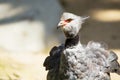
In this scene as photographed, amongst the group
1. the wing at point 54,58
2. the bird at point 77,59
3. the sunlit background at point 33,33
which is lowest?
the bird at point 77,59

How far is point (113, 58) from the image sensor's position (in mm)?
3150

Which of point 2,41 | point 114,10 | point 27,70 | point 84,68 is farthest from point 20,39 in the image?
point 84,68

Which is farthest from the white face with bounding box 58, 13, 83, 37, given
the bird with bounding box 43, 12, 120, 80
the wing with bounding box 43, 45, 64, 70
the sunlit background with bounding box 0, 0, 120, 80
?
the sunlit background with bounding box 0, 0, 120, 80

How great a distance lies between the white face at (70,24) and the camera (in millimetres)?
2732

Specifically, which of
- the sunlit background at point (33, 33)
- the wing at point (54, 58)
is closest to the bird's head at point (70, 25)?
the wing at point (54, 58)

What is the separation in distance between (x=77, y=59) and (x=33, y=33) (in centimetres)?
220

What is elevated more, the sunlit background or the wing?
the sunlit background

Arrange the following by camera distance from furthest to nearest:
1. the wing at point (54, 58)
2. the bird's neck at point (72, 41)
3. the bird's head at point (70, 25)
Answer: the wing at point (54, 58)
the bird's neck at point (72, 41)
the bird's head at point (70, 25)

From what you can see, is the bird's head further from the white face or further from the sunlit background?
the sunlit background

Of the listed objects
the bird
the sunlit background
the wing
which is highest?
the sunlit background

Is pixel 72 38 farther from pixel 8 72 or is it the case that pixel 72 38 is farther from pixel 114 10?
pixel 114 10

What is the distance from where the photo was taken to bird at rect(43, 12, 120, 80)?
279cm

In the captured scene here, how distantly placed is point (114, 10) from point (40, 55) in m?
1.80

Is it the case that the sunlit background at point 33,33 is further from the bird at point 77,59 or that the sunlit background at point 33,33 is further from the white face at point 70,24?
the white face at point 70,24
